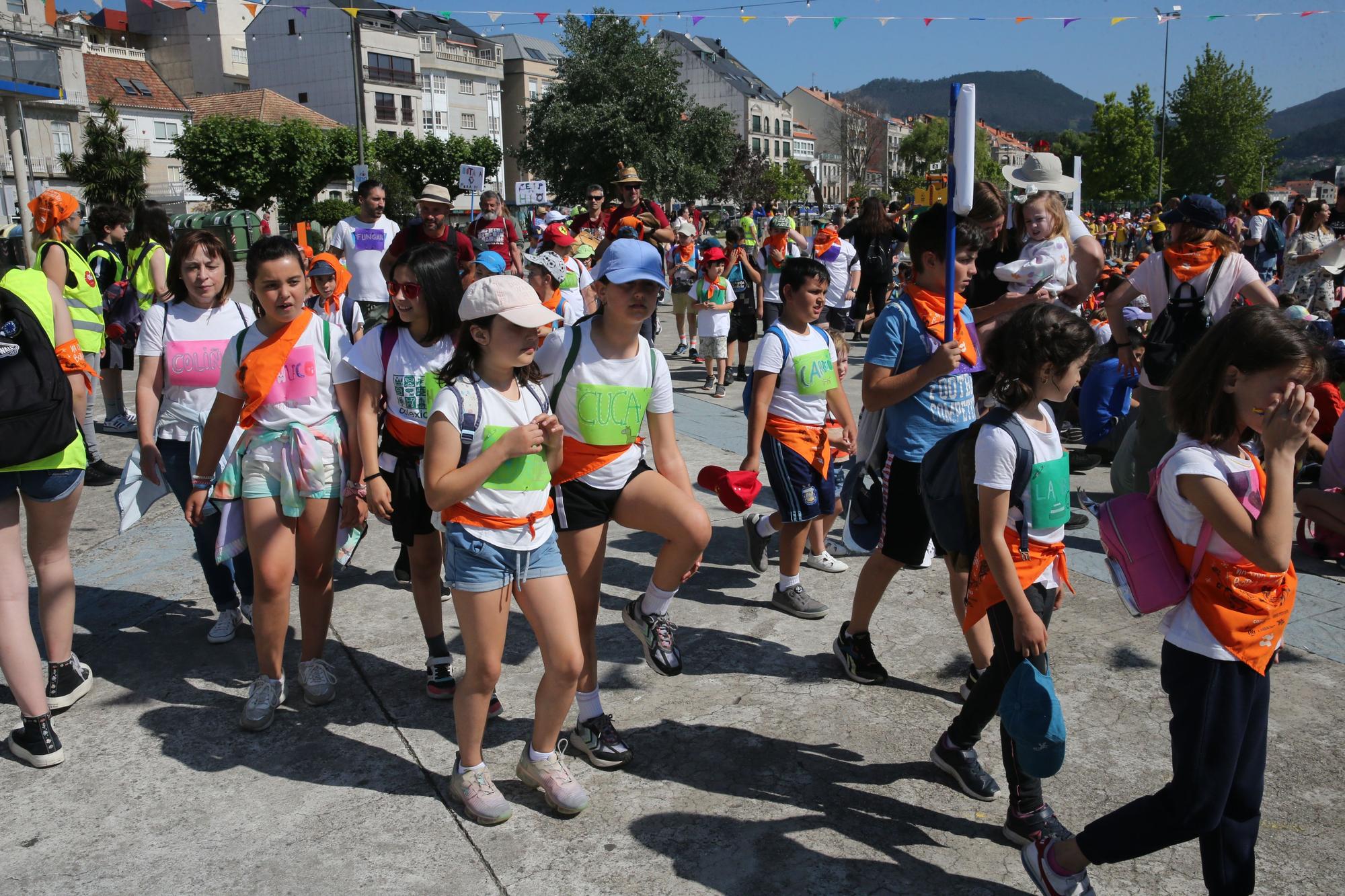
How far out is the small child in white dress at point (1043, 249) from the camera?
18.8 ft

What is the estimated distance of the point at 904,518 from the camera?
3.78 metres

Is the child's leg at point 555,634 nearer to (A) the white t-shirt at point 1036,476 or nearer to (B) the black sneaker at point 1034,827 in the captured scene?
(A) the white t-shirt at point 1036,476

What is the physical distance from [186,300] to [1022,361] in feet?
11.5

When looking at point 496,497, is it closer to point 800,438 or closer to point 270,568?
point 270,568

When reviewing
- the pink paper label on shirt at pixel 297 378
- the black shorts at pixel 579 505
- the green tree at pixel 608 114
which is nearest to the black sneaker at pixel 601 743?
the black shorts at pixel 579 505

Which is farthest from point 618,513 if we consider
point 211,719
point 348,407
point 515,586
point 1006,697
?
point 211,719

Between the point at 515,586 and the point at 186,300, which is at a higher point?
the point at 186,300

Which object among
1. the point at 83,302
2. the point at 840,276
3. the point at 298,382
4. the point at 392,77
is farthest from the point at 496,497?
the point at 392,77

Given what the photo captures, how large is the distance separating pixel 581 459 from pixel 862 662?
1.47 meters

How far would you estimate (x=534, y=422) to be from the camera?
2873mm

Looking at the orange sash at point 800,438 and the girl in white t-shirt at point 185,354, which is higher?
the girl in white t-shirt at point 185,354

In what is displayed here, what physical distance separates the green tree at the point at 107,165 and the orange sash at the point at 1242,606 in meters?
48.0

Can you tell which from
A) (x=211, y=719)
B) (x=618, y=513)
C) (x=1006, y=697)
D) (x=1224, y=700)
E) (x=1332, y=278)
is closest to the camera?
(x=1224, y=700)

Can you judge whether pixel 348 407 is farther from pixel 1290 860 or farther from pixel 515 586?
pixel 1290 860
